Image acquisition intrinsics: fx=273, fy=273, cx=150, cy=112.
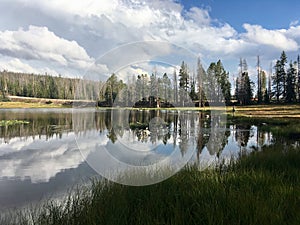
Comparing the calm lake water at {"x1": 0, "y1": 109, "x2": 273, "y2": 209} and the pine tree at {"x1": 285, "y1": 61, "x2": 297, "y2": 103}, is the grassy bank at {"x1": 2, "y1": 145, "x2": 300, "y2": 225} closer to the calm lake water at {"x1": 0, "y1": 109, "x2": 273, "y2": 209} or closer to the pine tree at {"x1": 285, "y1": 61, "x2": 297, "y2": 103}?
the calm lake water at {"x1": 0, "y1": 109, "x2": 273, "y2": 209}

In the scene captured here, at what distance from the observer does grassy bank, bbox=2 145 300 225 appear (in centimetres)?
430

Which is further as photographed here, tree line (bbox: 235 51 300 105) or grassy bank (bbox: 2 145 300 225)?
tree line (bbox: 235 51 300 105)

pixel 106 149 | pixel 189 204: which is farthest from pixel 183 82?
pixel 189 204

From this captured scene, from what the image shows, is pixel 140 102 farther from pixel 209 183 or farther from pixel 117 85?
pixel 209 183

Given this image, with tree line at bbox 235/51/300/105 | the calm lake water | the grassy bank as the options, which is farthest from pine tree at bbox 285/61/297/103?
the grassy bank

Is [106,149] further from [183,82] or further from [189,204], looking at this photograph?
[189,204]

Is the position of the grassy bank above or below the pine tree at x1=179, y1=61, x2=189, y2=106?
below

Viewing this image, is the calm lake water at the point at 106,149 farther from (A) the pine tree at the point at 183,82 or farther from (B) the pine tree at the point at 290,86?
(B) the pine tree at the point at 290,86

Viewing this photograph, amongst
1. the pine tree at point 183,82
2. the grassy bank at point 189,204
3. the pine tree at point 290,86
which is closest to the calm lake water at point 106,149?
the pine tree at point 183,82

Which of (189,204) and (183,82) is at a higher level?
(183,82)

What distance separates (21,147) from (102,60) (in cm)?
1228

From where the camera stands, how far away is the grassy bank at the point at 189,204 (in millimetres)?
4305

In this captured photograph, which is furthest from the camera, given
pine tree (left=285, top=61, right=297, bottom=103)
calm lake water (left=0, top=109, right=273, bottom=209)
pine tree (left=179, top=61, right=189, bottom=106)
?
pine tree (left=285, top=61, right=297, bottom=103)

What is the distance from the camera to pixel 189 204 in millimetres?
5082
